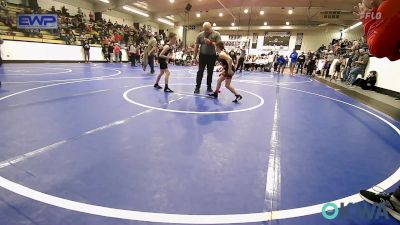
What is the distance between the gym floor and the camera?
1.79m

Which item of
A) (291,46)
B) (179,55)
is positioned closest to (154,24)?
(179,55)

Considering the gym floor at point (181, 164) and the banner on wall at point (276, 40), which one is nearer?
the gym floor at point (181, 164)

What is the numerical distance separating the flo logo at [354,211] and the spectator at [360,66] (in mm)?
9807

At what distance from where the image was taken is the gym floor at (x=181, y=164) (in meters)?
1.79

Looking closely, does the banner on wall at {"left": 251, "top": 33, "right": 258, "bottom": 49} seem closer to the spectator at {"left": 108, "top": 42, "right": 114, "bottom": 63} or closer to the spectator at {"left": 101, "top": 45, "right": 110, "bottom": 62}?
the spectator at {"left": 108, "top": 42, "right": 114, "bottom": 63}

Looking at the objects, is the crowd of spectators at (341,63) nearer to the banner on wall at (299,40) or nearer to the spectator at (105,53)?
the spectator at (105,53)

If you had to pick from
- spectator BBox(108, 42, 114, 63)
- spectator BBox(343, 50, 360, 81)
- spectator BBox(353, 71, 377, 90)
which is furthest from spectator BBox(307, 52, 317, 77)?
spectator BBox(108, 42, 114, 63)

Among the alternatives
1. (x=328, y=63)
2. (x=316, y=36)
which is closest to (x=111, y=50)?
(x=328, y=63)

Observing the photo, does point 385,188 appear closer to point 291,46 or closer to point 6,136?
point 6,136

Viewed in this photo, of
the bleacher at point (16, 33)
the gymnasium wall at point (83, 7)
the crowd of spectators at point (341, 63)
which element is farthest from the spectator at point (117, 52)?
the crowd of spectators at point (341, 63)

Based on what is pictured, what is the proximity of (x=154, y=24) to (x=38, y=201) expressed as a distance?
3642cm

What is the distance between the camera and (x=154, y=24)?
1390 inches

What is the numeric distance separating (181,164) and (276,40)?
3644 centimetres

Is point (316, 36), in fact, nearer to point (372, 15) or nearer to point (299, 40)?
point (299, 40)
